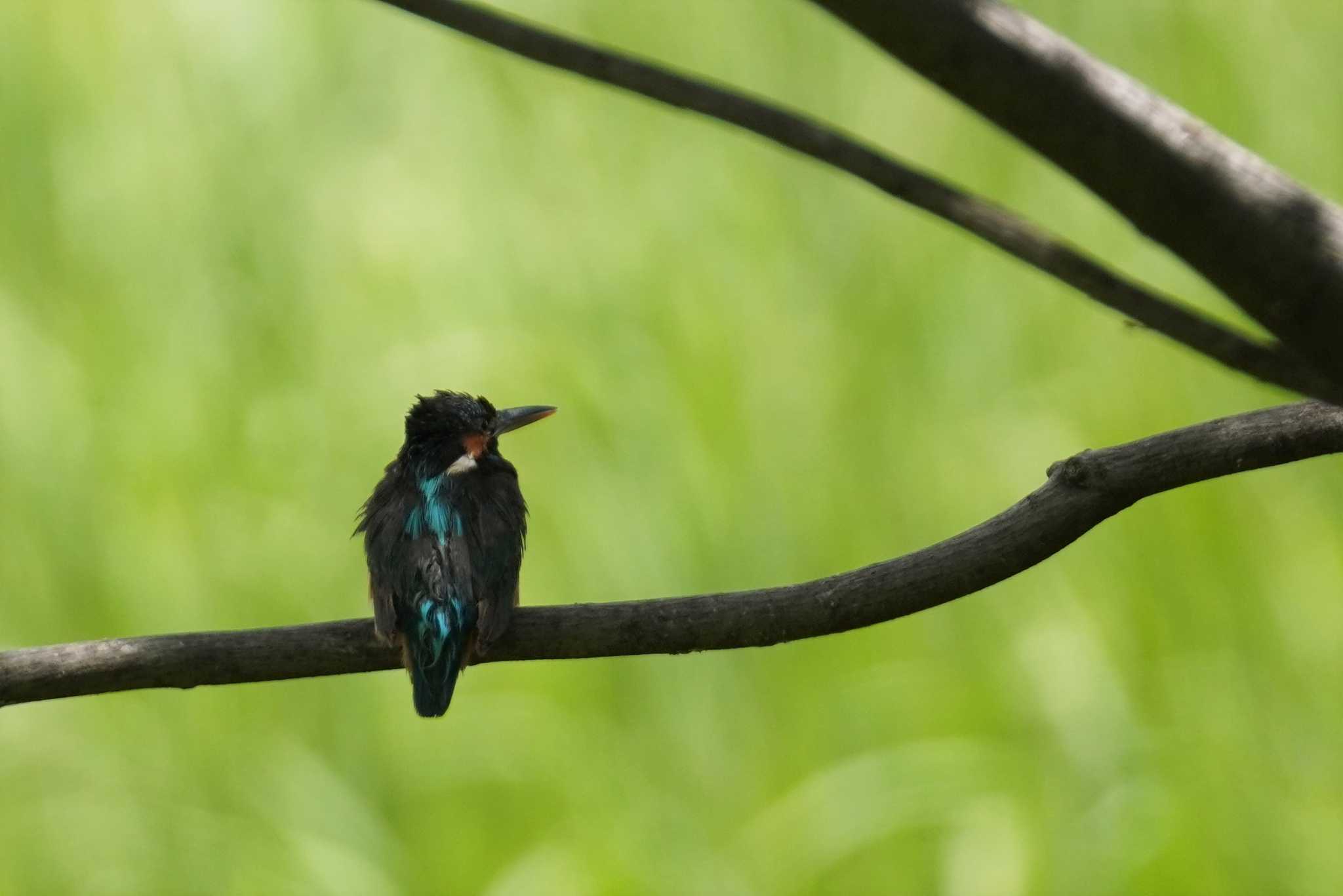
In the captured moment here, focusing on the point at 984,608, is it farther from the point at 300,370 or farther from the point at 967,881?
the point at 300,370

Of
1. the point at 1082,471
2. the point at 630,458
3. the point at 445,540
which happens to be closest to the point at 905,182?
the point at 1082,471

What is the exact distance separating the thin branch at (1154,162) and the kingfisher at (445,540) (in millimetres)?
1761

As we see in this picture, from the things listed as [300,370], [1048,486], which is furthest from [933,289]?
[1048,486]

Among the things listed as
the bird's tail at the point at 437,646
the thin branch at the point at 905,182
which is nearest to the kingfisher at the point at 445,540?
the bird's tail at the point at 437,646

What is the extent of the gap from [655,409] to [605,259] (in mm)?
594

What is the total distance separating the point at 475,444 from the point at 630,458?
1.41 m

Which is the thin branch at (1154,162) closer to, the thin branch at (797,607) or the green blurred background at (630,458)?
the thin branch at (797,607)

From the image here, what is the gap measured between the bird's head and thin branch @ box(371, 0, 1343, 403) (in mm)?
1667

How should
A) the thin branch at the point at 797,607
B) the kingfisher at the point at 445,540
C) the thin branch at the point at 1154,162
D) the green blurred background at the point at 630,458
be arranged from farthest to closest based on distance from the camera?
the green blurred background at the point at 630,458
the kingfisher at the point at 445,540
the thin branch at the point at 797,607
the thin branch at the point at 1154,162

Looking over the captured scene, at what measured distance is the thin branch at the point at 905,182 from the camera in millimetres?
1015

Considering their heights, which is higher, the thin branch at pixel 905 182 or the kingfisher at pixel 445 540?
the thin branch at pixel 905 182

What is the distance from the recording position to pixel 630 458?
470cm

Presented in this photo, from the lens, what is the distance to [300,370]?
4.78 meters

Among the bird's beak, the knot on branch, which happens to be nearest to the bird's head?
the bird's beak
